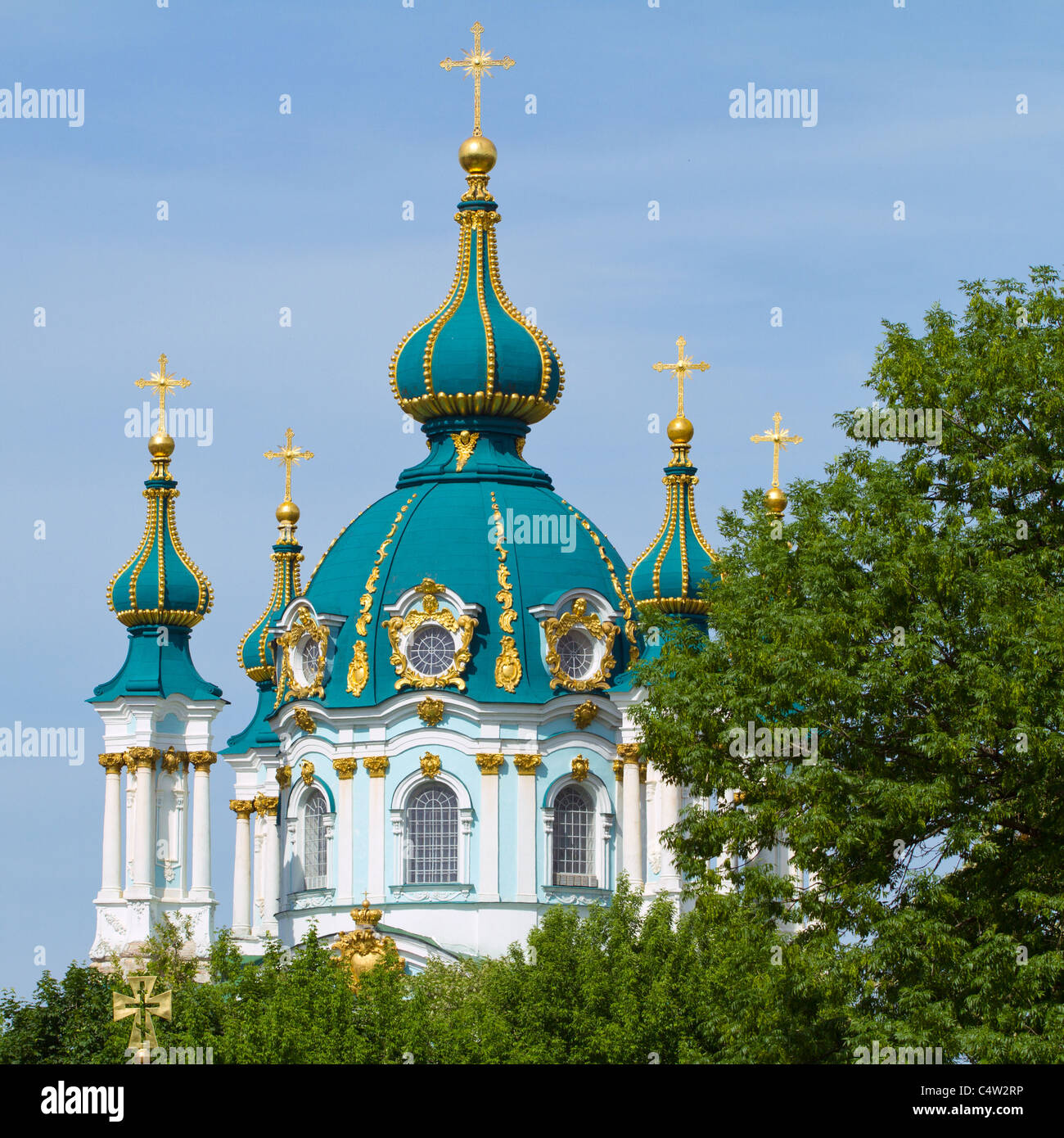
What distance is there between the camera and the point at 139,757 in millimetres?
67062

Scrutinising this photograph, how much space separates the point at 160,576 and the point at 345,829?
8.99m

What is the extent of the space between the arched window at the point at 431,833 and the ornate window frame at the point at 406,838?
141 mm

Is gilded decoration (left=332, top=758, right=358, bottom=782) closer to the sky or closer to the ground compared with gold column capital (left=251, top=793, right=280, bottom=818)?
closer to the ground

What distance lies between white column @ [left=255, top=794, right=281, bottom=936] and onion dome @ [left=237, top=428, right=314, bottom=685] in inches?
141

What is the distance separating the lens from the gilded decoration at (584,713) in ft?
205

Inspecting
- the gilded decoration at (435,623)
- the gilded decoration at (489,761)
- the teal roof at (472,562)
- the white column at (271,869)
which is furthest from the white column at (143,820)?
the gilded decoration at (489,761)

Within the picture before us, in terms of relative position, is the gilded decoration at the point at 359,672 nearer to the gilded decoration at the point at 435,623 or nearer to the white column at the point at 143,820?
the gilded decoration at the point at 435,623

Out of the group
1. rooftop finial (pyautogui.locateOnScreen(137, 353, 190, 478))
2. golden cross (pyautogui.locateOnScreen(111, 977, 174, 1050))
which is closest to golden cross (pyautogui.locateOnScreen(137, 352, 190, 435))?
rooftop finial (pyautogui.locateOnScreen(137, 353, 190, 478))

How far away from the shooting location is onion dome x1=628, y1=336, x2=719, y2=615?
208 feet

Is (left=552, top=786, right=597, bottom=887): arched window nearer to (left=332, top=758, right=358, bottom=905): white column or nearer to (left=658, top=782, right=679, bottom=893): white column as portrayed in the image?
(left=658, top=782, right=679, bottom=893): white column
